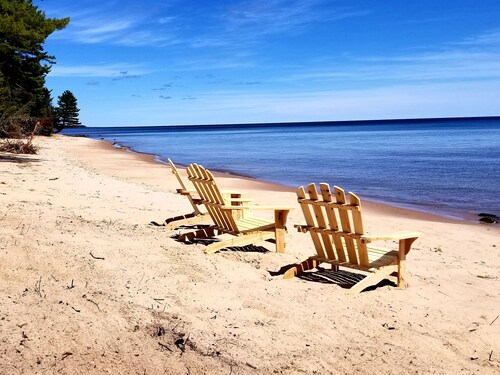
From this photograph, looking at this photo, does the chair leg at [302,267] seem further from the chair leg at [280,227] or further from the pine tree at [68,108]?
the pine tree at [68,108]

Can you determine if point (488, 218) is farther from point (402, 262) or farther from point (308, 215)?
A: point (308, 215)

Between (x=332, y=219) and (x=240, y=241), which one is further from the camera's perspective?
(x=240, y=241)

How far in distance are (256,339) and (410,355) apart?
3.59 ft

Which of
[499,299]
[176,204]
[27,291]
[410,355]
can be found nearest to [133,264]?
[27,291]

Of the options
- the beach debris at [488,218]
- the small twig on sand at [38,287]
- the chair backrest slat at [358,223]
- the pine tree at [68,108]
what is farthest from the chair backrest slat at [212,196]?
the pine tree at [68,108]

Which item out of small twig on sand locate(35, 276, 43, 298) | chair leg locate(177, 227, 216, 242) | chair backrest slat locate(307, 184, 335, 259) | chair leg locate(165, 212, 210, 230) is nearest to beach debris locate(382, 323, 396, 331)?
chair backrest slat locate(307, 184, 335, 259)

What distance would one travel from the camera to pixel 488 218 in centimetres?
1159

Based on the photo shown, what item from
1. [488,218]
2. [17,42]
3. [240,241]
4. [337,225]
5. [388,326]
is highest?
[17,42]

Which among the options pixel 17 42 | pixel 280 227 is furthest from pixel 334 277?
pixel 17 42

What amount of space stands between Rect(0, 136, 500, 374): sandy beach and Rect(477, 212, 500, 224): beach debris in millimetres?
4477

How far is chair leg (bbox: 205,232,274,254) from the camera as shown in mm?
6223

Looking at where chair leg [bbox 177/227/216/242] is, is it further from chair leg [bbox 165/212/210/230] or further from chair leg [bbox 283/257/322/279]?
chair leg [bbox 283/257/322/279]

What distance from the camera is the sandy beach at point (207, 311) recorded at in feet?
11.2

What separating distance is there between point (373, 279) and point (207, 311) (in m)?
1.80
